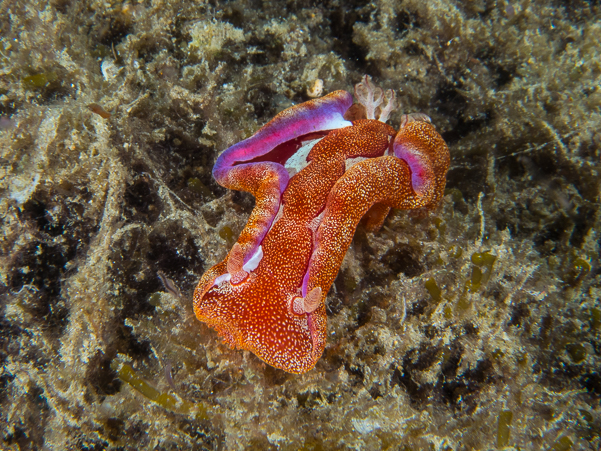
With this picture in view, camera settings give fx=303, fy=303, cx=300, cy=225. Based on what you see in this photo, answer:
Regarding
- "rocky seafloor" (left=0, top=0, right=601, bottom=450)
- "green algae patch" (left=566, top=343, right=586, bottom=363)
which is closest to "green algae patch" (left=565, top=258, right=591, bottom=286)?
"rocky seafloor" (left=0, top=0, right=601, bottom=450)

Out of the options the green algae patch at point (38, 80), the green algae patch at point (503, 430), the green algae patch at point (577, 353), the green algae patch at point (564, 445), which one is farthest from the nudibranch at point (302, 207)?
the green algae patch at point (564, 445)

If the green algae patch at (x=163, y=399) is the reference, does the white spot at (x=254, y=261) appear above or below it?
above

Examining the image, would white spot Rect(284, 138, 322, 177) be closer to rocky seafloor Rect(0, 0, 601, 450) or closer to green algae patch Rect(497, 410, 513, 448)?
rocky seafloor Rect(0, 0, 601, 450)

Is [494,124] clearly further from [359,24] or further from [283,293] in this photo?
[283,293]

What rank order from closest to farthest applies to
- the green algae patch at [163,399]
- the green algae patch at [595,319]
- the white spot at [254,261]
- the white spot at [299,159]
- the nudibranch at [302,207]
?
the nudibranch at [302,207] < the white spot at [254,261] < the green algae patch at [163,399] < the green algae patch at [595,319] < the white spot at [299,159]

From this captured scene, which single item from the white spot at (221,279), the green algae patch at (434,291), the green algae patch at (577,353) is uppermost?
the white spot at (221,279)

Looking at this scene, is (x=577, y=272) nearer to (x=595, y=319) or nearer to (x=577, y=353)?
(x=595, y=319)

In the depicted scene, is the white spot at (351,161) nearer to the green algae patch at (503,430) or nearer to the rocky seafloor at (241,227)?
the rocky seafloor at (241,227)

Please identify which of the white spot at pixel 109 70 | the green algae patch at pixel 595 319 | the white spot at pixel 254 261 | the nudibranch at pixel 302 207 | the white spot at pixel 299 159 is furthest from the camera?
the white spot at pixel 109 70
